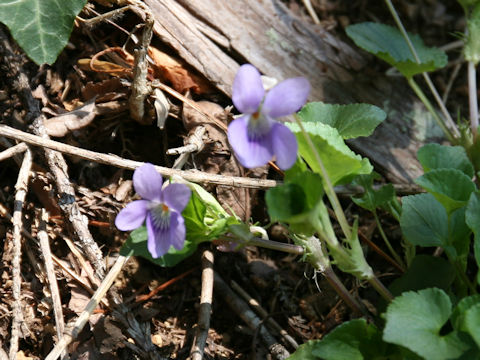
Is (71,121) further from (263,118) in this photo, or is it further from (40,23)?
(263,118)

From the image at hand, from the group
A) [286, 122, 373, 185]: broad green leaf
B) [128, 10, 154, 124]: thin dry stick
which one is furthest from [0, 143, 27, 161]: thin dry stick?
[286, 122, 373, 185]: broad green leaf

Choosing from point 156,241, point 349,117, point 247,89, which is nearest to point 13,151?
point 156,241

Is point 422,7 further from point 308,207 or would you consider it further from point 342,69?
point 308,207

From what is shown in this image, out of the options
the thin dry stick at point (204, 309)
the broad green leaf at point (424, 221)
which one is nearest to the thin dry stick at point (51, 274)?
the thin dry stick at point (204, 309)

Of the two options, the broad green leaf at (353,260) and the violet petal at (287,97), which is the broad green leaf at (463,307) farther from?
the violet petal at (287,97)

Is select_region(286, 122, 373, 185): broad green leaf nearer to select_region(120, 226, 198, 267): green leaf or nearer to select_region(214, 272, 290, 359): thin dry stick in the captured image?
select_region(120, 226, 198, 267): green leaf

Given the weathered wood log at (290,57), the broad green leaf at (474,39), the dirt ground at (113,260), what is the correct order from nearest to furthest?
the dirt ground at (113,260) → the weathered wood log at (290,57) → the broad green leaf at (474,39)

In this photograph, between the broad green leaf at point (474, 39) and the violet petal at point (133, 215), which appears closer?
the violet petal at point (133, 215)
